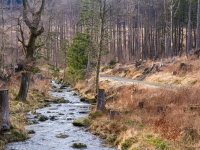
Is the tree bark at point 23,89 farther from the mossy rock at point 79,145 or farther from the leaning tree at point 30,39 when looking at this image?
the mossy rock at point 79,145

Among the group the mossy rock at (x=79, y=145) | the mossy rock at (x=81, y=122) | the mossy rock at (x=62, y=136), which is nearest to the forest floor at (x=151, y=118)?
the mossy rock at (x=81, y=122)

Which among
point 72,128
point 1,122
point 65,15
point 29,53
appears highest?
point 65,15

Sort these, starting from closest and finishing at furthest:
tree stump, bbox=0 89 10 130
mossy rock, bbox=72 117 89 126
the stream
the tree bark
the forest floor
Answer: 1. the forest floor
2. the stream
3. tree stump, bbox=0 89 10 130
4. mossy rock, bbox=72 117 89 126
5. the tree bark

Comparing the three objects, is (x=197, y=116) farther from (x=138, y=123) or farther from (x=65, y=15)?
(x=65, y=15)

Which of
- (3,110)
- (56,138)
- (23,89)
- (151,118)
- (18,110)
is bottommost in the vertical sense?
(56,138)

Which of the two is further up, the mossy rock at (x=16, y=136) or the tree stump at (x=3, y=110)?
the tree stump at (x=3, y=110)

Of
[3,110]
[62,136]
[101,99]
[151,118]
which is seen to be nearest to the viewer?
[3,110]

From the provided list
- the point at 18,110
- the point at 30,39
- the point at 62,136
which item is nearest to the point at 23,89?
the point at 18,110

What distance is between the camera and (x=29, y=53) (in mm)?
21234

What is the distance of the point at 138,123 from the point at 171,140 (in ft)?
11.9

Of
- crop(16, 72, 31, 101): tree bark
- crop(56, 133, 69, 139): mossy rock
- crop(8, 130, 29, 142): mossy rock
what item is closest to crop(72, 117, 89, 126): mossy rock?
crop(56, 133, 69, 139): mossy rock

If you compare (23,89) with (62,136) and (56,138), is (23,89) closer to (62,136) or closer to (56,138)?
(62,136)

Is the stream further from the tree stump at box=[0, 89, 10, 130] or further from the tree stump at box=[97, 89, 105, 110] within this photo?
the tree stump at box=[97, 89, 105, 110]

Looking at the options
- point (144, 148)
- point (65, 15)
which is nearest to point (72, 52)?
point (144, 148)
